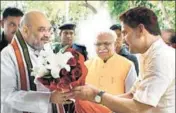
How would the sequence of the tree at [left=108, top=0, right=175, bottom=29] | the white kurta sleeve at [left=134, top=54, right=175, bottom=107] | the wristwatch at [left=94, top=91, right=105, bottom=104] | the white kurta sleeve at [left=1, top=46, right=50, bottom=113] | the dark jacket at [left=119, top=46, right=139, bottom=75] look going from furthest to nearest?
1. the tree at [left=108, top=0, right=175, bottom=29]
2. the dark jacket at [left=119, top=46, right=139, bottom=75]
3. the white kurta sleeve at [left=1, top=46, right=50, bottom=113]
4. the wristwatch at [left=94, top=91, right=105, bottom=104]
5. the white kurta sleeve at [left=134, top=54, right=175, bottom=107]

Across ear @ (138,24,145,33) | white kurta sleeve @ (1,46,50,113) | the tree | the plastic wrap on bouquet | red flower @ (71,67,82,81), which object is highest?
the tree

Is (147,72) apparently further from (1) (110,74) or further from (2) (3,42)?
(2) (3,42)

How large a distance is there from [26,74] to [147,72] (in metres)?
0.78

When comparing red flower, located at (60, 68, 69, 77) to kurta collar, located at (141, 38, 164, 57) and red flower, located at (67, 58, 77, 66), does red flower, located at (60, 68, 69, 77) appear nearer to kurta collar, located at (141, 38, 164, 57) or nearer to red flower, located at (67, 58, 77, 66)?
red flower, located at (67, 58, 77, 66)

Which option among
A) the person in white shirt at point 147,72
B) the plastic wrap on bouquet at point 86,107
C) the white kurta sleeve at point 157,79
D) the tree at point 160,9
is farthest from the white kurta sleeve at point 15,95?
the tree at point 160,9

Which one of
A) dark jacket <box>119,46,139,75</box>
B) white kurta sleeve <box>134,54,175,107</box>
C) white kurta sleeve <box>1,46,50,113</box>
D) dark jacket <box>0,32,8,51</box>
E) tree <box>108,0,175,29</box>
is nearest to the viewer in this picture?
white kurta sleeve <box>134,54,175,107</box>

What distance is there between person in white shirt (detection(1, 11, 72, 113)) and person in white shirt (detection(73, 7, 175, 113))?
0.26 meters

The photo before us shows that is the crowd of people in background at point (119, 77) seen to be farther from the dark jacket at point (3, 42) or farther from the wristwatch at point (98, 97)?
the dark jacket at point (3, 42)

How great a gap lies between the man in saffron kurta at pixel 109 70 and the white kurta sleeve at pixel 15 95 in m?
0.85

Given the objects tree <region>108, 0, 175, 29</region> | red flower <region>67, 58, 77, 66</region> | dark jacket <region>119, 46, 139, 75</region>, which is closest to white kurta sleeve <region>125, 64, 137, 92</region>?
dark jacket <region>119, 46, 139, 75</region>

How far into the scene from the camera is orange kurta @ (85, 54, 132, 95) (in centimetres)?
290

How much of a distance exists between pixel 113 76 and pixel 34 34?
0.91 m

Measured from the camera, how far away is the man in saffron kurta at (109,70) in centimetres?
291

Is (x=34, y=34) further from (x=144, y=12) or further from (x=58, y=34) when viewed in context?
(x=58, y=34)
